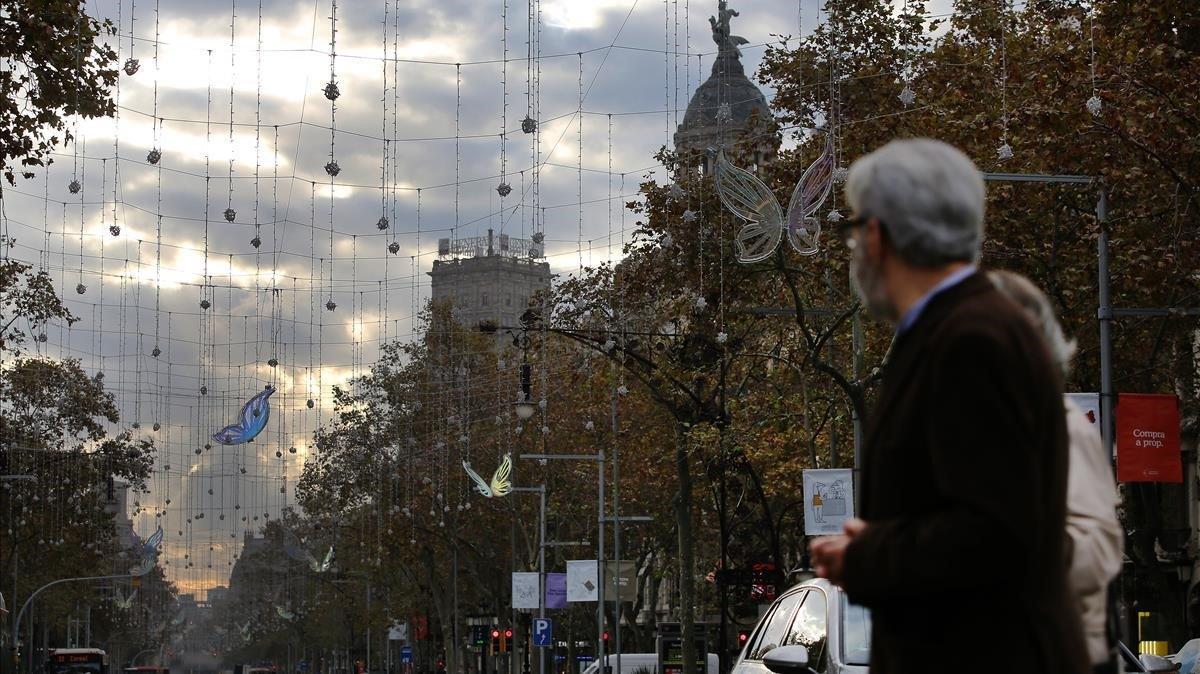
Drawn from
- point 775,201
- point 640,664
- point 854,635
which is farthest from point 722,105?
point 854,635

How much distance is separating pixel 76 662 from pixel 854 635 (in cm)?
5663

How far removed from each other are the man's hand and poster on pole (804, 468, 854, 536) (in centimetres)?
2297

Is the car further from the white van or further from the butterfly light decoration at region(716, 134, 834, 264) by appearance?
the white van

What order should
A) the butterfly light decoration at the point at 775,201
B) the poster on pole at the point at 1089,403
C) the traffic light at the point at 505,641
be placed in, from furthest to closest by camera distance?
1. the traffic light at the point at 505,641
2. the butterfly light decoration at the point at 775,201
3. the poster on pole at the point at 1089,403

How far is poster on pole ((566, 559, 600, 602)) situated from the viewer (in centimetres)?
4784

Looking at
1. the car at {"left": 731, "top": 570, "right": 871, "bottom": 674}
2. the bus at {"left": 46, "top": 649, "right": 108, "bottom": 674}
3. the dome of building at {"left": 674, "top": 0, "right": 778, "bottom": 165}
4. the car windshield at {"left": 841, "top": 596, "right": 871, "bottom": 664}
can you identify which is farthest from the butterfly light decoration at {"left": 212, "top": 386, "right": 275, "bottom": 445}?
the bus at {"left": 46, "top": 649, "right": 108, "bottom": 674}

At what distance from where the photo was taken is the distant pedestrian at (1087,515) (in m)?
3.49

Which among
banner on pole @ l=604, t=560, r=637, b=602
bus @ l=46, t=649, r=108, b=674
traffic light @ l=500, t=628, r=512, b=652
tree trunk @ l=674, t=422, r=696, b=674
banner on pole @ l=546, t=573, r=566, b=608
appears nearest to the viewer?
tree trunk @ l=674, t=422, r=696, b=674

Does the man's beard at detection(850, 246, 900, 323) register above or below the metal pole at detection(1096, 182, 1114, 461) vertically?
below

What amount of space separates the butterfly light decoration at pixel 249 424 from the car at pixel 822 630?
21.8 meters

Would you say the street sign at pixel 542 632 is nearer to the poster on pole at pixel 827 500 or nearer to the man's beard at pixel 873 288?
the poster on pole at pixel 827 500

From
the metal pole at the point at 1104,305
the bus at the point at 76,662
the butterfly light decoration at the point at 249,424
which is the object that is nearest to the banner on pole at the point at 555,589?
the bus at the point at 76,662

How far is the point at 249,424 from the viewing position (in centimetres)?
3142

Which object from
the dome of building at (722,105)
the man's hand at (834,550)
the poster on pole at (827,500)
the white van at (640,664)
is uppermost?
the dome of building at (722,105)
